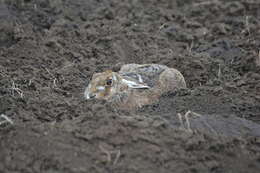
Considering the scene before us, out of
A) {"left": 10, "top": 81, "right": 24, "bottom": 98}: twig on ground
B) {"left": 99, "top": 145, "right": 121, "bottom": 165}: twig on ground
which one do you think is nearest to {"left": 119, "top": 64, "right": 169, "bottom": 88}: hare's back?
{"left": 10, "top": 81, "right": 24, "bottom": 98}: twig on ground

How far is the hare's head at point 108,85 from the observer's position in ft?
21.2

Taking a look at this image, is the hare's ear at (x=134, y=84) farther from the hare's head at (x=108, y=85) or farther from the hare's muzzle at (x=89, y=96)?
the hare's muzzle at (x=89, y=96)

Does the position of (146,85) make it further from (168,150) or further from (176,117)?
(168,150)

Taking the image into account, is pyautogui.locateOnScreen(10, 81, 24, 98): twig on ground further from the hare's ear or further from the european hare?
the hare's ear

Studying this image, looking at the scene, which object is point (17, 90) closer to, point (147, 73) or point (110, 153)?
point (147, 73)

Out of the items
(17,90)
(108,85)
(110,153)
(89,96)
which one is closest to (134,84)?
(108,85)

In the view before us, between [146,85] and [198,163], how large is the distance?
8.37 ft

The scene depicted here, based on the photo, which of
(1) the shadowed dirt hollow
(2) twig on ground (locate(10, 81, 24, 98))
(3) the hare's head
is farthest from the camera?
(3) the hare's head

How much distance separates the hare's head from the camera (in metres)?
6.45

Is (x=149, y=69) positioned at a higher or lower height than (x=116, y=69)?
higher

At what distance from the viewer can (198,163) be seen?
167 inches

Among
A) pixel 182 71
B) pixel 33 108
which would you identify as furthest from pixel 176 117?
pixel 182 71

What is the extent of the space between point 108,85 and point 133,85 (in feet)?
1.16

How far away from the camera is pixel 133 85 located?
21.5 ft
